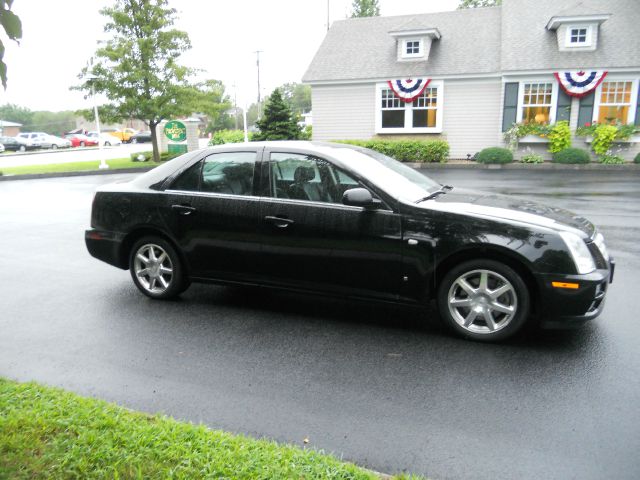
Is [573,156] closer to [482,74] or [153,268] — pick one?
[482,74]

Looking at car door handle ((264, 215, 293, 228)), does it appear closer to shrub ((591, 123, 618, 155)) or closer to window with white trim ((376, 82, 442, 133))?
shrub ((591, 123, 618, 155))

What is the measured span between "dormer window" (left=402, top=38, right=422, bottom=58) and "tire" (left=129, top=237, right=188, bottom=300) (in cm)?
1926

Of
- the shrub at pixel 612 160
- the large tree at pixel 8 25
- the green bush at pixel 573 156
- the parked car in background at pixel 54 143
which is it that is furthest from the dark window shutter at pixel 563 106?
the parked car in background at pixel 54 143

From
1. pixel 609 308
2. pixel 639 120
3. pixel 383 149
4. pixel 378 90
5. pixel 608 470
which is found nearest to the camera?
pixel 608 470

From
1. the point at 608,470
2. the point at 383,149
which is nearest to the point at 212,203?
the point at 608,470

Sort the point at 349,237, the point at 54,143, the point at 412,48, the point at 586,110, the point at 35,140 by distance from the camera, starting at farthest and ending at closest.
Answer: the point at 54,143 → the point at 35,140 → the point at 412,48 → the point at 586,110 → the point at 349,237

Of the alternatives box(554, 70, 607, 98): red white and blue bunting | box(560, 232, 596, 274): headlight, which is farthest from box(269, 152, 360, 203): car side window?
box(554, 70, 607, 98): red white and blue bunting

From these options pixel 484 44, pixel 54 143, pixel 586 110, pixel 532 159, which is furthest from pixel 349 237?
pixel 54 143

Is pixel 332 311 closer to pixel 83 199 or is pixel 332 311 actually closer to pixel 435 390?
pixel 435 390

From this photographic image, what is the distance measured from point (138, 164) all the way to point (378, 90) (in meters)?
10.8

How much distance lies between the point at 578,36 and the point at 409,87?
6.48 meters

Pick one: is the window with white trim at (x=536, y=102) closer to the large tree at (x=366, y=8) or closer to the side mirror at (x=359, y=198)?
the side mirror at (x=359, y=198)

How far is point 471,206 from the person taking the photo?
4754 mm

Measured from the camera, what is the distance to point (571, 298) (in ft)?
13.9
